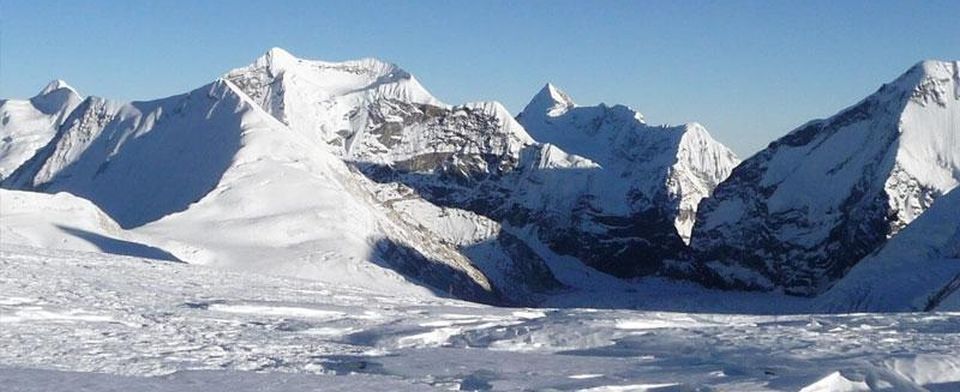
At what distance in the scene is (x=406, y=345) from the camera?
92.9ft

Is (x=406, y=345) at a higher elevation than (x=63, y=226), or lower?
lower

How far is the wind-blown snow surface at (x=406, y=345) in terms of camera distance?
70.6ft

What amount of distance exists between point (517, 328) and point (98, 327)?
1056 cm

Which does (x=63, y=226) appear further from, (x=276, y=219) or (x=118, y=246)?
(x=276, y=219)

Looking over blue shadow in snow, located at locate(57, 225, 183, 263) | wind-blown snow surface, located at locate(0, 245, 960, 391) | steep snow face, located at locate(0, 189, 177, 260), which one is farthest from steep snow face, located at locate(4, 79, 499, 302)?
wind-blown snow surface, located at locate(0, 245, 960, 391)

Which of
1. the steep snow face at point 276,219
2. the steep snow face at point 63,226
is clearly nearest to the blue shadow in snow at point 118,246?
the steep snow face at point 63,226

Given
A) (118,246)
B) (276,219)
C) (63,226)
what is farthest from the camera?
(276,219)

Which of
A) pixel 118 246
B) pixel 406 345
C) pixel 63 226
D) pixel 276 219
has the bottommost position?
pixel 406 345

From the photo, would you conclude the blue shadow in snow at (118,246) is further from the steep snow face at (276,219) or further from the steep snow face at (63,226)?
the steep snow face at (276,219)

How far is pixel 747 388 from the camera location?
68.0 ft

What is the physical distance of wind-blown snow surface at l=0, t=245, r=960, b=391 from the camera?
21.5 m

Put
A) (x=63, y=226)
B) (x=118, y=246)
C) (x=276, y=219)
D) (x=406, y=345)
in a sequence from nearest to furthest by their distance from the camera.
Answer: (x=406, y=345) < (x=118, y=246) < (x=63, y=226) < (x=276, y=219)

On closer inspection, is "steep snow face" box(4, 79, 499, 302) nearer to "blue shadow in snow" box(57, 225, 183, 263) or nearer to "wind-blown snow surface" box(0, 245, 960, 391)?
"blue shadow in snow" box(57, 225, 183, 263)

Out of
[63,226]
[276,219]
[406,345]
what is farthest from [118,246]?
[406,345]
